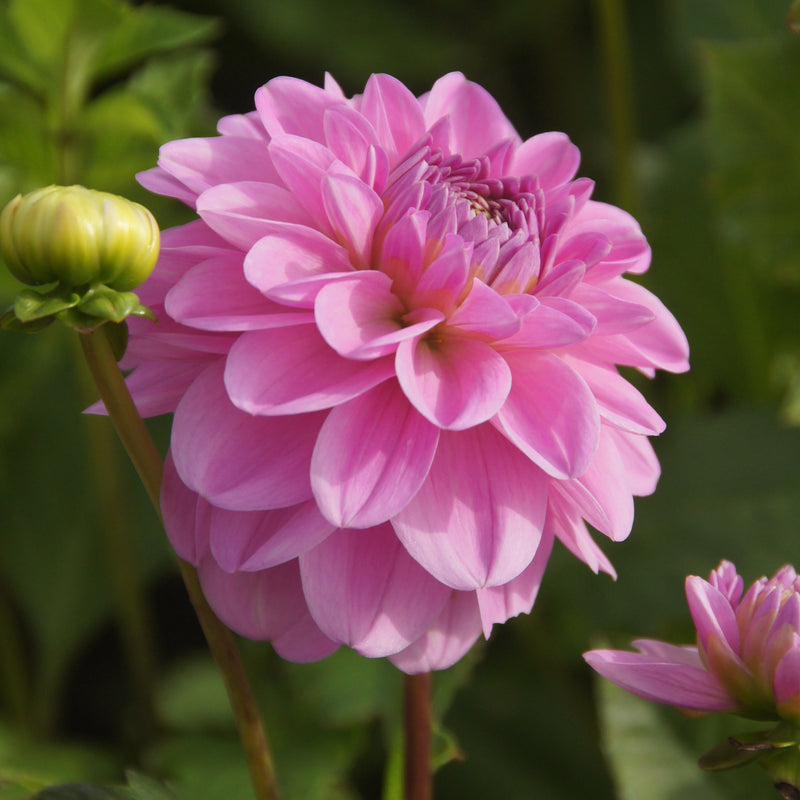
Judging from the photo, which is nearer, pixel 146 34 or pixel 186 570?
pixel 186 570

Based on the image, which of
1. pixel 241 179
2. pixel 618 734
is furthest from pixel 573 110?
pixel 241 179

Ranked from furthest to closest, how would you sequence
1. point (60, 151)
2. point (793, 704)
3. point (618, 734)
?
point (60, 151)
point (618, 734)
point (793, 704)

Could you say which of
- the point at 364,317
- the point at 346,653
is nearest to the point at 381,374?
the point at 364,317

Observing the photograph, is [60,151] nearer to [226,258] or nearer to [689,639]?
[226,258]

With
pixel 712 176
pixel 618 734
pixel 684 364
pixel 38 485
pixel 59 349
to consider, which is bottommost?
pixel 38 485

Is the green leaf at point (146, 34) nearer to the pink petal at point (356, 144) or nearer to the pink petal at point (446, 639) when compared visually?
the pink petal at point (356, 144)

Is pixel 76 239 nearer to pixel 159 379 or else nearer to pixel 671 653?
pixel 159 379

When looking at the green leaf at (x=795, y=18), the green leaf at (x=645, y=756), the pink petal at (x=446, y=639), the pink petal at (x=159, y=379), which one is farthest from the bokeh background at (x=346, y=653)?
the green leaf at (x=795, y=18)
